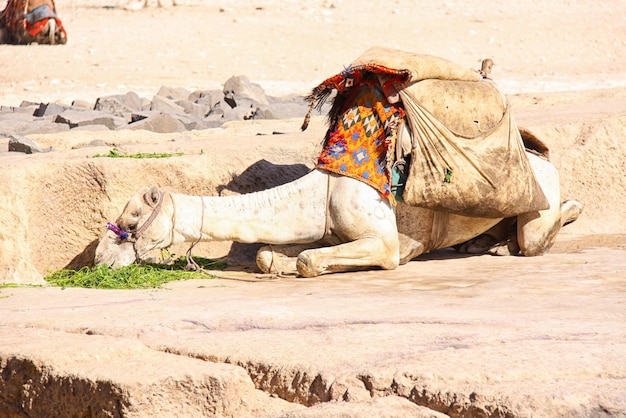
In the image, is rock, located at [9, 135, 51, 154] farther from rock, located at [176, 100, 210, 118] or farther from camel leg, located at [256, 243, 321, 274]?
rock, located at [176, 100, 210, 118]

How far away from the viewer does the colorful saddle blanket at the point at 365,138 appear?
7.02 metres

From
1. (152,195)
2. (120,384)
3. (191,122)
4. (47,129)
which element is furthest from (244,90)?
(120,384)

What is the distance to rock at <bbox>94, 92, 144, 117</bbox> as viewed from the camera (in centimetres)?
1450

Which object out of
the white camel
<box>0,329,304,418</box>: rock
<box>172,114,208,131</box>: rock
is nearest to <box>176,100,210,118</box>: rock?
<box>172,114,208,131</box>: rock

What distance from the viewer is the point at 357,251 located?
271 inches

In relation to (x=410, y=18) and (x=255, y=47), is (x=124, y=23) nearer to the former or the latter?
(x=255, y=47)

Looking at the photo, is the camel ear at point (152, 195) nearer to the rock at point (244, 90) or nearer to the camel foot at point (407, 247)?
the camel foot at point (407, 247)

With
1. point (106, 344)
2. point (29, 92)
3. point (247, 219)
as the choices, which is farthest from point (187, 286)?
point (29, 92)

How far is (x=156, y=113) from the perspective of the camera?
12922 millimetres

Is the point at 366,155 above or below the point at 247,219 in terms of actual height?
above

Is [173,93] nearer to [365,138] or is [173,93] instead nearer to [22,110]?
[22,110]

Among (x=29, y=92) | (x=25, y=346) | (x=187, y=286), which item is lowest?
(x=29, y=92)

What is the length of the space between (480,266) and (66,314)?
316cm

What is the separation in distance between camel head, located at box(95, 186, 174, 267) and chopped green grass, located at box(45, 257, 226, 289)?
0.07 meters
